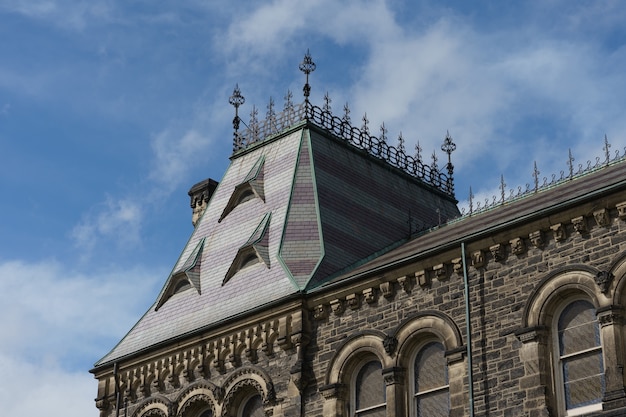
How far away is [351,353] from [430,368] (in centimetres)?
207

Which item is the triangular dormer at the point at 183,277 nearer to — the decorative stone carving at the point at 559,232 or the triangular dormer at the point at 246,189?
the triangular dormer at the point at 246,189

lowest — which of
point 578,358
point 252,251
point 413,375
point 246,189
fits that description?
point 578,358

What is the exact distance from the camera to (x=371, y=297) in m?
27.4

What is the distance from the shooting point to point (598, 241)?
23.7m

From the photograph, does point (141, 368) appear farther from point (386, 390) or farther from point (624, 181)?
point (624, 181)

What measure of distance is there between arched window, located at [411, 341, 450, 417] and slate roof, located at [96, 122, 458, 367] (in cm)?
383

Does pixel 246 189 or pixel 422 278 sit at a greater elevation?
pixel 246 189

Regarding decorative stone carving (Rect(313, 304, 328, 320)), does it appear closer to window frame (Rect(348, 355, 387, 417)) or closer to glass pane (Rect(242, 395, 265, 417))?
window frame (Rect(348, 355, 387, 417))

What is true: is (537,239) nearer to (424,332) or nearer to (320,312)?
(424,332)

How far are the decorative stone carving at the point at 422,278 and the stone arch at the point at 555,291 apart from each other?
8.91 ft

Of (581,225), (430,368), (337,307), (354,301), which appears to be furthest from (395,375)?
(581,225)

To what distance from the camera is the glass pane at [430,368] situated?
25.8m

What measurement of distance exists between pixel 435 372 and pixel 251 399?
5547mm

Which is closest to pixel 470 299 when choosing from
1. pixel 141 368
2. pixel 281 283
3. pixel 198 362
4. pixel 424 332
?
pixel 424 332
